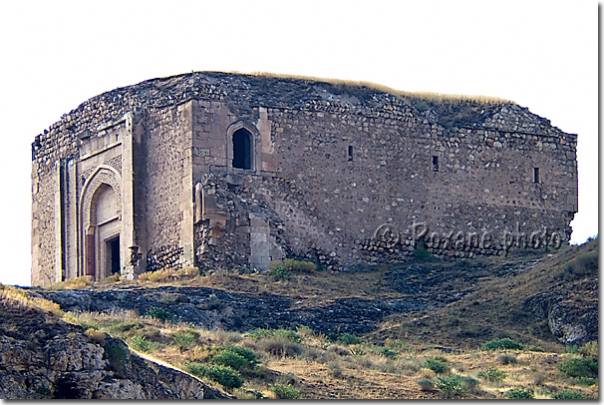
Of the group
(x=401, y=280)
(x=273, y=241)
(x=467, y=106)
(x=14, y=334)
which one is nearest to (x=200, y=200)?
(x=273, y=241)

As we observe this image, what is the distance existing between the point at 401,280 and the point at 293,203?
272cm

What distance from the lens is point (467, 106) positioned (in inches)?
1475

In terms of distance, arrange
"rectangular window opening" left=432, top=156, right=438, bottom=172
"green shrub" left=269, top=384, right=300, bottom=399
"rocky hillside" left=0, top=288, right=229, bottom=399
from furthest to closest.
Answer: "rectangular window opening" left=432, top=156, right=438, bottom=172 < "green shrub" left=269, top=384, right=300, bottom=399 < "rocky hillside" left=0, top=288, right=229, bottom=399

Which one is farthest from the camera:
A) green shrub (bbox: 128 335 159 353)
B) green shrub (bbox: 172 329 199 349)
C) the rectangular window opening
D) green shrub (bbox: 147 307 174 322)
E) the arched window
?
the rectangular window opening

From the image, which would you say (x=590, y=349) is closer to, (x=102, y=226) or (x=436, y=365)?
(x=436, y=365)

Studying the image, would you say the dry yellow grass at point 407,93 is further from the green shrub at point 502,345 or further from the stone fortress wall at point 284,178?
the green shrub at point 502,345

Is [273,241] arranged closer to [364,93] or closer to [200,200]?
[200,200]

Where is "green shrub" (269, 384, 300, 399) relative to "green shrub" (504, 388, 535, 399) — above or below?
above

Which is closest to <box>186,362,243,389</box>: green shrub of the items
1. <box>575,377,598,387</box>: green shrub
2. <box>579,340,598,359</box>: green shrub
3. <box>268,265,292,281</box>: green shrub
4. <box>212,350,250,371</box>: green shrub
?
<box>212,350,250,371</box>: green shrub

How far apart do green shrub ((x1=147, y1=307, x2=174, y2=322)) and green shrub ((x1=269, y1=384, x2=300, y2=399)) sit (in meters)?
4.87

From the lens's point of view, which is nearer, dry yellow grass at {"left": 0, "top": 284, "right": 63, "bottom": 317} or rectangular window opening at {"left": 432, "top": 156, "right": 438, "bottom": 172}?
dry yellow grass at {"left": 0, "top": 284, "right": 63, "bottom": 317}

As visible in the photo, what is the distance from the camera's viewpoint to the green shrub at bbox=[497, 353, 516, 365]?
26781mm

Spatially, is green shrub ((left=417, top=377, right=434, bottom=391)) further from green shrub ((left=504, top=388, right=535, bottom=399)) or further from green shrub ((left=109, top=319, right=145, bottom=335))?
green shrub ((left=109, top=319, right=145, bottom=335))

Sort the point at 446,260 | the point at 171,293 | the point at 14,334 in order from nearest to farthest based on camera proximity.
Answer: the point at 14,334 < the point at 171,293 < the point at 446,260
